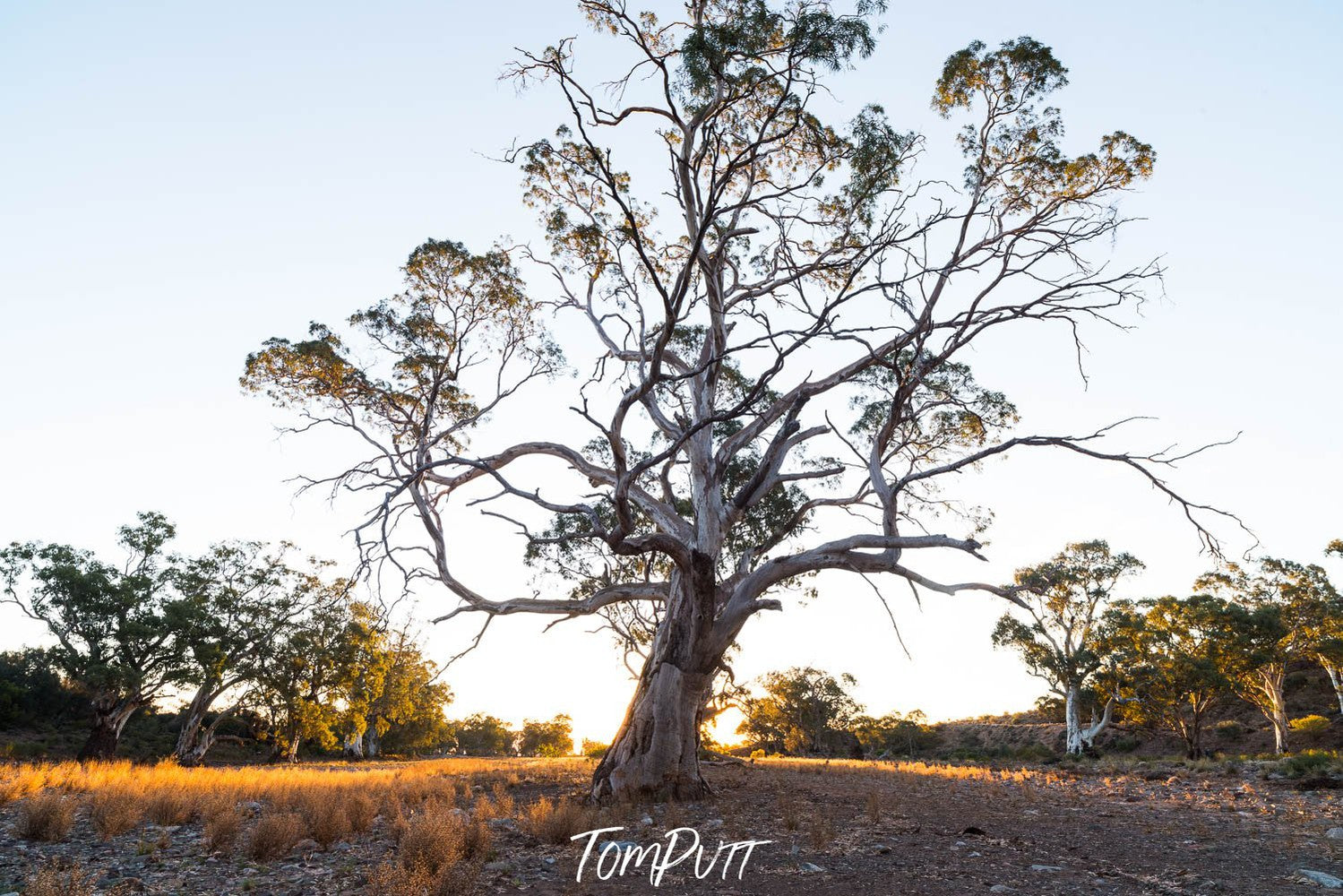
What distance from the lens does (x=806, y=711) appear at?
44.2 meters

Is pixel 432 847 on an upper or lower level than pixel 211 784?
upper

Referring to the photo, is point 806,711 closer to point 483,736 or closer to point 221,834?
point 483,736

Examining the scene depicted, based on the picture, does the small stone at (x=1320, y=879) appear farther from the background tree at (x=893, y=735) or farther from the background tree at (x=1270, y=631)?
the background tree at (x=893, y=735)

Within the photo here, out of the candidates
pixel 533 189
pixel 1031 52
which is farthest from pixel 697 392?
pixel 1031 52

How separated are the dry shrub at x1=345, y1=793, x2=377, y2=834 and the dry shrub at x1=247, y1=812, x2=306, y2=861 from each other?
128 centimetres

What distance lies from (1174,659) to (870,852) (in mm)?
27614

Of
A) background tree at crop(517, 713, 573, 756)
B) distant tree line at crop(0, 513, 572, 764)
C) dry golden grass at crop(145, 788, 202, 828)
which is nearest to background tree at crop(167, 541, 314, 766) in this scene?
distant tree line at crop(0, 513, 572, 764)

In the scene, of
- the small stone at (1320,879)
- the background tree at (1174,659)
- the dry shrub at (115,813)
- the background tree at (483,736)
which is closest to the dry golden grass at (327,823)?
the dry shrub at (115,813)

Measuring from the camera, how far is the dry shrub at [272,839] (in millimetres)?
6637

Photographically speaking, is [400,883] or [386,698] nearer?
[400,883]

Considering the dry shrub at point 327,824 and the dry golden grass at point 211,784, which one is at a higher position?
the dry shrub at point 327,824

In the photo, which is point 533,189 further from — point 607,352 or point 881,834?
point 881,834

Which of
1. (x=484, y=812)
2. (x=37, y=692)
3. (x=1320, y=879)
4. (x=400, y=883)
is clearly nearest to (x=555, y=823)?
(x=484, y=812)

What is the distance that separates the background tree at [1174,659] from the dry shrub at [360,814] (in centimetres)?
2926
